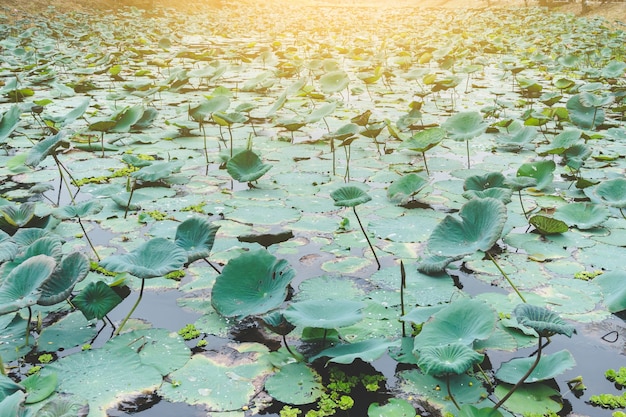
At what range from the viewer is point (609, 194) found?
2883 mm

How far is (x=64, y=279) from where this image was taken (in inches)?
70.5

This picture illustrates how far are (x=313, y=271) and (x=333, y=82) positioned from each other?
3.08m

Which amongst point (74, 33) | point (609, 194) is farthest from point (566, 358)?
point (74, 33)

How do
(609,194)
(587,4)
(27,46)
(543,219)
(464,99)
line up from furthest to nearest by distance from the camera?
(587,4), (27,46), (464,99), (609,194), (543,219)

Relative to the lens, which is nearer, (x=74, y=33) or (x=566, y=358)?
(x=566, y=358)

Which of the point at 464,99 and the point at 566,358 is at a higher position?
the point at 566,358

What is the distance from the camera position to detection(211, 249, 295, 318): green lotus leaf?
1.87 metres

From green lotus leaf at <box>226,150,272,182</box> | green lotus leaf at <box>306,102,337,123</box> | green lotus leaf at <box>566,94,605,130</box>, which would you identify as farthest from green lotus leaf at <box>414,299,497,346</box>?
green lotus leaf at <box>566,94,605,130</box>

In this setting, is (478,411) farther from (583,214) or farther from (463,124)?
(463,124)

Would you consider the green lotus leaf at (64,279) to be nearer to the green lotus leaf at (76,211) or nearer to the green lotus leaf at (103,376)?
the green lotus leaf at (103,376)

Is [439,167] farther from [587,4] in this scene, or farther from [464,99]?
[587,4]

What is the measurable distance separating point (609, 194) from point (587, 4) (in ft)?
48.9

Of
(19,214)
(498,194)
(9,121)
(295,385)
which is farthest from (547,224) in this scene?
(9,121)

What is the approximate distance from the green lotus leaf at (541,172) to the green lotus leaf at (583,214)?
0.36m
